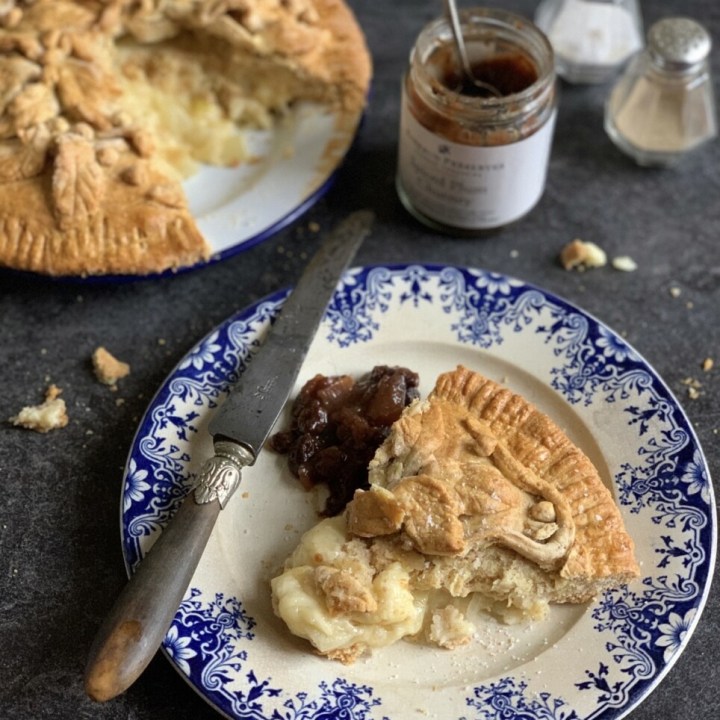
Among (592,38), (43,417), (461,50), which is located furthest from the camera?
(592,38)

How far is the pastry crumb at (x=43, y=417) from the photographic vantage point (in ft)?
8.99

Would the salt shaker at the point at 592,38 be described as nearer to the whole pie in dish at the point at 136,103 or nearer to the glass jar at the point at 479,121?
the glass jar at the point at 479,121

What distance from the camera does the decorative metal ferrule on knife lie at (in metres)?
2.34

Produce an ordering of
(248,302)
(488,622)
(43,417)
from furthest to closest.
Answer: (248,302) → (43,417) → (488,622)

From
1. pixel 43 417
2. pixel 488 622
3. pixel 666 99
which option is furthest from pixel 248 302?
pixel 666 99

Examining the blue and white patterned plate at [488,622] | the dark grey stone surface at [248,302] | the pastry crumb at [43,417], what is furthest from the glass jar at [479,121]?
the pastry crumb at [43,417]

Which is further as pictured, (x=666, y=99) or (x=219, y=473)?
(x=666, y=99)

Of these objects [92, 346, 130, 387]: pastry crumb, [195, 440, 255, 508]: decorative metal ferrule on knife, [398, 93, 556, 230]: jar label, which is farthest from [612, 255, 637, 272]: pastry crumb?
[92, 346, 130, 387]: pastry crumb

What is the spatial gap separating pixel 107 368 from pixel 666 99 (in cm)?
192

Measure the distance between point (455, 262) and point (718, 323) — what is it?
794mm

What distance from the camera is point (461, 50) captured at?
288 cm

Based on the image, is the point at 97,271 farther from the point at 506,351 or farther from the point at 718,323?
the point at 718,323

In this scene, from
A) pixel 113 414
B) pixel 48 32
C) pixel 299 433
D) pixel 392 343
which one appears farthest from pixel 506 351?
pixel 48 32

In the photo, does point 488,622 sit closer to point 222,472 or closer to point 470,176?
point 222,472
